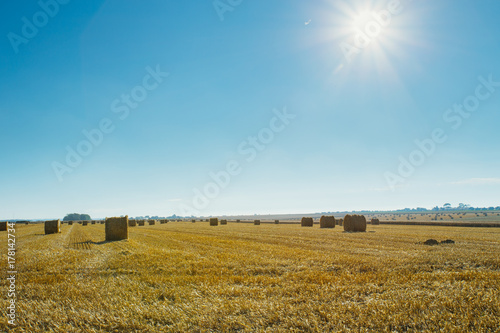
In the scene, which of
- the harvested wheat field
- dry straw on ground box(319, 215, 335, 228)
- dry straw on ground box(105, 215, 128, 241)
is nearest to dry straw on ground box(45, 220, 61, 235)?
dry straw on ground box(105, 215, 128, 241)

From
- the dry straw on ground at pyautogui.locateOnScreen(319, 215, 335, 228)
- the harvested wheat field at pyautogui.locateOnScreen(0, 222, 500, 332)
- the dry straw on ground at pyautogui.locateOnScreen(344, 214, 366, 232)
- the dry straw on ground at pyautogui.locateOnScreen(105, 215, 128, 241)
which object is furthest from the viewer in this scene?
the dry straw on ground at pyautogui.locateOnScreen(319, 215, 335, 228)

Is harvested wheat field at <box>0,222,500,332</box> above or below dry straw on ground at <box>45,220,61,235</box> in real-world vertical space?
above

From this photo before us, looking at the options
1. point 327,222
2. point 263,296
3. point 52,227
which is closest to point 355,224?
point 327,222

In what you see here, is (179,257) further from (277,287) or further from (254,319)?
(254,319)

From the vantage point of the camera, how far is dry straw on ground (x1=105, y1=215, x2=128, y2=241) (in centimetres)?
2133

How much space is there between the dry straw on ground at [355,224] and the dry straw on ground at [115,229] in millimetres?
21263

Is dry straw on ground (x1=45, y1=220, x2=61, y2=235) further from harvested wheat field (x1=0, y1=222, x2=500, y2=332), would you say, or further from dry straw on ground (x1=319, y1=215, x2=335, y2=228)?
dry straw on ground (x1=319, y1=215, x2=335, y2=228)

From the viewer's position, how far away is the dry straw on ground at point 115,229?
70.0 feet

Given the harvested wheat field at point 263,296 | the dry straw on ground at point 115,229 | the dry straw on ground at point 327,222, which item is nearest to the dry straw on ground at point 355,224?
the dry straw on ground at point 327,222

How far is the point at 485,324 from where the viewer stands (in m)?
4.44

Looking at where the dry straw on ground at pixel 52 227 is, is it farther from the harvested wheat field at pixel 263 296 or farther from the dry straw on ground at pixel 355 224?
the dry straw on ground at pixel 355 224

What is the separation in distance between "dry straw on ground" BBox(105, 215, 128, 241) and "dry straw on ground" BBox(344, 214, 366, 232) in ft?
69.8

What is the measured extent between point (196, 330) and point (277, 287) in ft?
8.62

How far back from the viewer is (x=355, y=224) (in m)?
27.9
